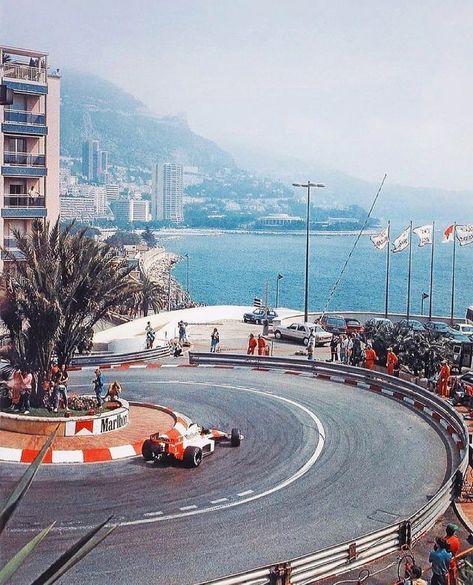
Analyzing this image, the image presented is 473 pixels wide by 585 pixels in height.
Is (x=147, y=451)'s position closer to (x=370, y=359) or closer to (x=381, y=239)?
(x=370, y=359)

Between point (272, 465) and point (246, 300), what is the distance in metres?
133

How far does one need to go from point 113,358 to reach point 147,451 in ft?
47.7

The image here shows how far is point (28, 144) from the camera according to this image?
40.7 metres

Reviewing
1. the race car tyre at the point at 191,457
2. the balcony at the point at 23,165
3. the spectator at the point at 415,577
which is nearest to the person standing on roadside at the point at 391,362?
the race car tyre at the point at 191,457

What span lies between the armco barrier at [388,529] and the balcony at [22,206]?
19.7 meters

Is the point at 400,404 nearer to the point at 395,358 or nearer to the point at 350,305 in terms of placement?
the point at 395,358

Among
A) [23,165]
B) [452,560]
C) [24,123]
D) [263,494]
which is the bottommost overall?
[263,494]

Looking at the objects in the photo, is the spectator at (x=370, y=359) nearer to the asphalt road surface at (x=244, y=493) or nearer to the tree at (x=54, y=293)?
the asphalt road surface at (x=244, y=493)

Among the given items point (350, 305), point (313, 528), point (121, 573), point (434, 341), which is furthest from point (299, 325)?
point (350, 305)

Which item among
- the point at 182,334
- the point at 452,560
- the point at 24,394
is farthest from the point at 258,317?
the point at 452,560

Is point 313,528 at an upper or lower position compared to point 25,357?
lower

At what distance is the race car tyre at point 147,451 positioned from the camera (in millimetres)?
18266

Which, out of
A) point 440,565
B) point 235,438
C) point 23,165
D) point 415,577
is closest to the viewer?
point 440,565

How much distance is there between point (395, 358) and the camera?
2831cm
